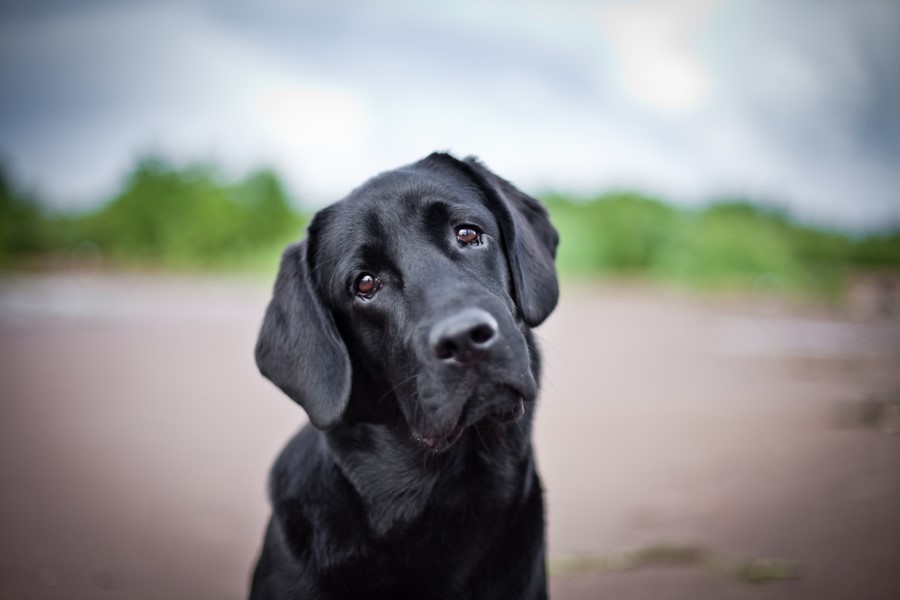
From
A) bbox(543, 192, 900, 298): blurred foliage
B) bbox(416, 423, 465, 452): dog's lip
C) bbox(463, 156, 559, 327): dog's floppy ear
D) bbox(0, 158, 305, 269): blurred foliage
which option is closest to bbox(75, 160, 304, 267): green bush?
bbox(0, 158, 305, 269): blurred foliage

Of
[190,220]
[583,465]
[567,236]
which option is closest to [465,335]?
[583,465]

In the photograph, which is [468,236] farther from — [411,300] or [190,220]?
[190,220]

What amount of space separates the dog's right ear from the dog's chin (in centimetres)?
36

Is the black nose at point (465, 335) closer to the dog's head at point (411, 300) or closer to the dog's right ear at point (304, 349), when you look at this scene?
the dog's head at point (411, 300)

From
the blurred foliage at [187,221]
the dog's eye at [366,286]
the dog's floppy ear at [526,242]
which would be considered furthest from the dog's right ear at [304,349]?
the blurred foliage at [187,221]

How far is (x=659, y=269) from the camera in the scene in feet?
76.4

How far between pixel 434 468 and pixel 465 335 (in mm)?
715

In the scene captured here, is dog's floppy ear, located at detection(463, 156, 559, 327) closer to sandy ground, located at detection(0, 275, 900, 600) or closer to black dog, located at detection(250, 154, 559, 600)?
black dog, located at detection(250, 154, 559, 600)

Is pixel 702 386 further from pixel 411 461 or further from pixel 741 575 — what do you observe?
pixel 411 461

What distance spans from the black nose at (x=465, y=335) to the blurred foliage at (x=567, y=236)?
35.1 ft

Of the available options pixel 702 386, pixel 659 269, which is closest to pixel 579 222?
pixel 659 269

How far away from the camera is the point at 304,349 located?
2.47 metres

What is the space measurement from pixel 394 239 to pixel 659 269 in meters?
22.2

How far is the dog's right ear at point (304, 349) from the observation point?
2379mm
